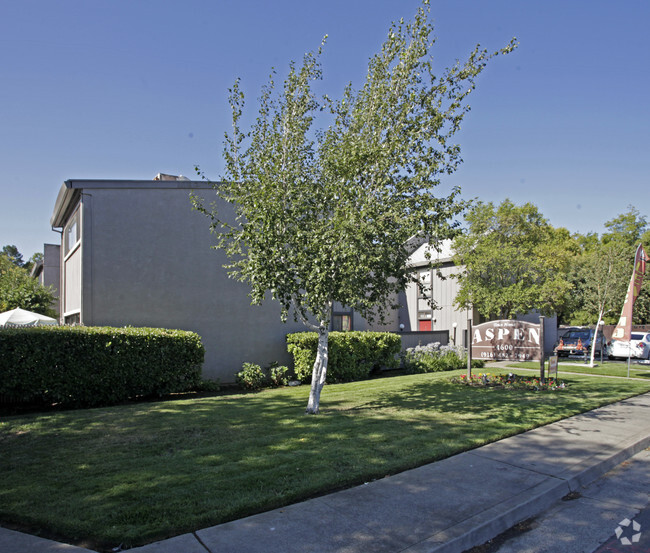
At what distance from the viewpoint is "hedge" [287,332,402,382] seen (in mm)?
13702

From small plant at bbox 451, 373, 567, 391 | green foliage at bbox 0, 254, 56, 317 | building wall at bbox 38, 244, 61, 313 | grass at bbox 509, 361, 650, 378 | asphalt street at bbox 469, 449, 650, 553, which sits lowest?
grass at bbox 509, 361, 650, 378

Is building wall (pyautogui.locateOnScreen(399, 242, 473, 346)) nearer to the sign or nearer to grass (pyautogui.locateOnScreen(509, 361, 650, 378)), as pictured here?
grass (pyautogui.locateOnScreen(509, 361, 650, 378))

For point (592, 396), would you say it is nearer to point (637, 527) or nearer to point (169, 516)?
point (637, 527)

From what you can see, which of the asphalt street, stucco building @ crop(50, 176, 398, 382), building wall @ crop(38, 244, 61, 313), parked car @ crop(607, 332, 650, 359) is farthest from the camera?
building wall @ crop(38, 244, 61, 313)

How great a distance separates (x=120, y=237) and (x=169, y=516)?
978 cm

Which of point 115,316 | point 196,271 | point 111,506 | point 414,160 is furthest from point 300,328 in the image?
point 111,506

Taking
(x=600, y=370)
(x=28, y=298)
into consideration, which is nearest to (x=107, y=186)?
(x=28, y=298)

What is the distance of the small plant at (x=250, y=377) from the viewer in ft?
42.6

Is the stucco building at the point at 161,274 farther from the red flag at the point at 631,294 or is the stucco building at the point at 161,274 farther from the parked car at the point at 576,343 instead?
the parked car at the point at 576,343

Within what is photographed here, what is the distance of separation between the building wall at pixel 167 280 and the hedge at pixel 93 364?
1.72 m

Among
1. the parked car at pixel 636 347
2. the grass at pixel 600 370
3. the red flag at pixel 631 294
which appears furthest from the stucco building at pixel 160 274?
the parked car at pixel 636 347

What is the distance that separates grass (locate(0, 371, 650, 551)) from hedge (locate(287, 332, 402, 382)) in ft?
9.03

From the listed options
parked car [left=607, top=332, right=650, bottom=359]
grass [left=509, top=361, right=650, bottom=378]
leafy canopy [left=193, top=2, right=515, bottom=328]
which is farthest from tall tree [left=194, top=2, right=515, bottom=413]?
parked car [left=607, top=332, right=650, bottom=359]

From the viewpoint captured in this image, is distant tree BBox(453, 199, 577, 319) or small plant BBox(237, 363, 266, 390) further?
distant tree BBox(453, 199, 577, 319)
